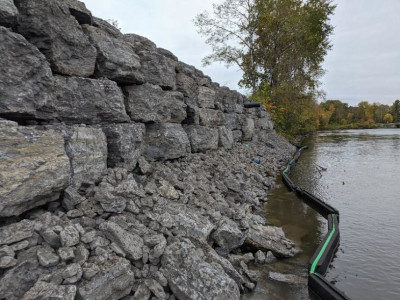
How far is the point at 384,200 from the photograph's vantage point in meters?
8.84

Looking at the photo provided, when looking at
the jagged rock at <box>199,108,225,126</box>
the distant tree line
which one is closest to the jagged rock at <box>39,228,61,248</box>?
the jagged rock at <box>199,108,225,126</box>

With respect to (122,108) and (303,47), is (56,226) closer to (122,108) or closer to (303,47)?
(122,108)

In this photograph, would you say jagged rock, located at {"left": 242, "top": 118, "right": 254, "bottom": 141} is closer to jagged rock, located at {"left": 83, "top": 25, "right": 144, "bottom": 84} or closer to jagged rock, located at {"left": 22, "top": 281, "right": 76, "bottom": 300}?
jagged rock, located at {"left": 83, "top": 25, "right": 144, "bottom": 84}

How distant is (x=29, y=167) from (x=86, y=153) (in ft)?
3.65

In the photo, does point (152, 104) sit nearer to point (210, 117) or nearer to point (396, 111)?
point (210, 117)

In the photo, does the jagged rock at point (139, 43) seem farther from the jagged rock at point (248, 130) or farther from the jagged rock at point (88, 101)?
the jagged rock at point (248, 130)

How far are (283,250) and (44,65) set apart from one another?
5038 millimetres

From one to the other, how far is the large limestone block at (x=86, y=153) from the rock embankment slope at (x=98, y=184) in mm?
18

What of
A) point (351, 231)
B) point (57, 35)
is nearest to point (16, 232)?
point (57, 35)

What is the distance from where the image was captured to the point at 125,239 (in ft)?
12.0

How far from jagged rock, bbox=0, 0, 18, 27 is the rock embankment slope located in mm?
15

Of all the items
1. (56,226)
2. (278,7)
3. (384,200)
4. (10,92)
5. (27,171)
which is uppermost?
(278,7)

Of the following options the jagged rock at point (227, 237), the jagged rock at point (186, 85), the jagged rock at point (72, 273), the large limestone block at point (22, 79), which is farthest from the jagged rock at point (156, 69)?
the jagged rock at point (72, 273)

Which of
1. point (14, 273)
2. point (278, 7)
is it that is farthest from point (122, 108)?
point (278, 7)
